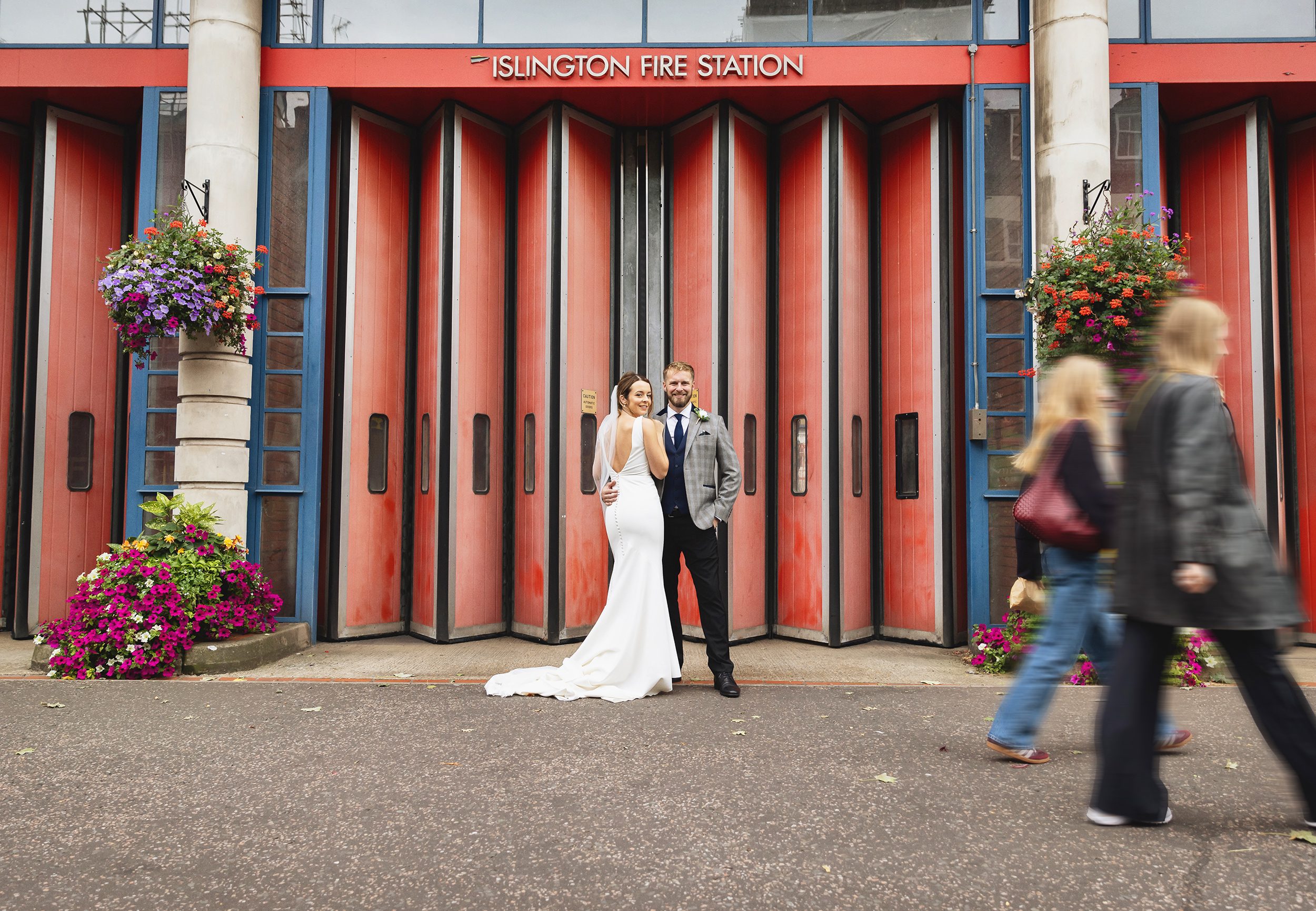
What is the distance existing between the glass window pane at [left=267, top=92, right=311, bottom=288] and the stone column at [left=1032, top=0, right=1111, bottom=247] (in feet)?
20.5

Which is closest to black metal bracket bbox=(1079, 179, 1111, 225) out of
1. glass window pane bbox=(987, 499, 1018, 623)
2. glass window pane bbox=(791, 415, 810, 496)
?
glass window pane bbox=(987, 499, 1018, 623)

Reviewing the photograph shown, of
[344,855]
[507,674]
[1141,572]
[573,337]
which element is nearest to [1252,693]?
[1141,572]

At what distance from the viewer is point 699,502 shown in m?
5.25

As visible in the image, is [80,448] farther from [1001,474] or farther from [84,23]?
[1001,474]

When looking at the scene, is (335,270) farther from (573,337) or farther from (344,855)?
(344,855)

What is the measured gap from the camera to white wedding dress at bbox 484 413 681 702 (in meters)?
5.05

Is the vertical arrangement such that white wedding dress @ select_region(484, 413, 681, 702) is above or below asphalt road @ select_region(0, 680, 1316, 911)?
above

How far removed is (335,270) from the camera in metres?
7.58

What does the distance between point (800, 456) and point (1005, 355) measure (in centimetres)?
189

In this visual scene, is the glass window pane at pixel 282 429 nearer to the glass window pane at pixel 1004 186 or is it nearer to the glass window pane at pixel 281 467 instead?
the glass window pane at pixel 281 467

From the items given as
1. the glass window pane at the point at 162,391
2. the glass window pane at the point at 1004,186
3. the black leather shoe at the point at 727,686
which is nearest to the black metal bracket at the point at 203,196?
the glass window pane at the point at 162,391

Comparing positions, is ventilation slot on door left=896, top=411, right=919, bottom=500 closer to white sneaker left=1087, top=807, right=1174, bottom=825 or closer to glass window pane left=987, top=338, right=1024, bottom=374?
glass window pane left=987, top=338, right=1024, bottom=374

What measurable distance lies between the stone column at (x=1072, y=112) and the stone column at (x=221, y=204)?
6665 millimetres

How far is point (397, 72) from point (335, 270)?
5.95ft
